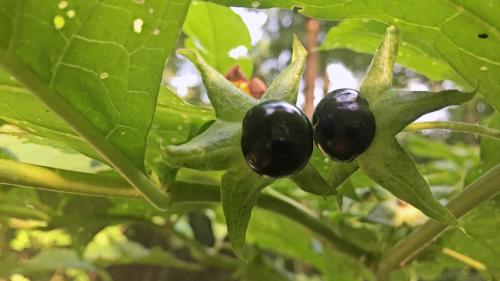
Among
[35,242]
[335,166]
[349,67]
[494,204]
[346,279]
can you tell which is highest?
[335,166]

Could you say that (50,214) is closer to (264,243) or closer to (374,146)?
(264,243)

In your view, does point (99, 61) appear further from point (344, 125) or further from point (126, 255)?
point (126, 255)

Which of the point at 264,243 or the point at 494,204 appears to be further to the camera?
the point at 264,243

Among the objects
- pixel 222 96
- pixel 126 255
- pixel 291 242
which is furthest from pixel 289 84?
pixel 126 255

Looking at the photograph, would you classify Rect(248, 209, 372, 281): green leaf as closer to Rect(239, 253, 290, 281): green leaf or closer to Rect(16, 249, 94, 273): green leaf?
Rect(239, 253, 290, 281): green leaf

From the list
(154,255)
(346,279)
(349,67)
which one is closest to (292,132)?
(346,279)

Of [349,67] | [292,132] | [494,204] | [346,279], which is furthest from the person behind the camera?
[349,67]

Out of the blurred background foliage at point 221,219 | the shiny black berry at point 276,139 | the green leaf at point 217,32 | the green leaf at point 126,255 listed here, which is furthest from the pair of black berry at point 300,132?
the green leaf at point 126,255

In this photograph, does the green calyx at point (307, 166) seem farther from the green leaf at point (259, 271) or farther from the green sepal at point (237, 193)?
the green leaf at point (259, 271)
